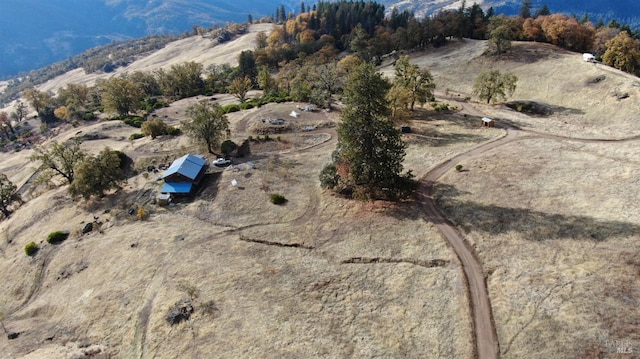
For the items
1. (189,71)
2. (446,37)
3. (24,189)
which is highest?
(446,37)

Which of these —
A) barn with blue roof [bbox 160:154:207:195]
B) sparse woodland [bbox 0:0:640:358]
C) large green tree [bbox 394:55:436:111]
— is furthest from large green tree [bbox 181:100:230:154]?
large green tree [bbox 394:55:436:111]

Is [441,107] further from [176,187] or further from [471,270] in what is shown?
[176,187]

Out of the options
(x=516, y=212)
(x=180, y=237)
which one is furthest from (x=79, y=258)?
(x=516, y=212)

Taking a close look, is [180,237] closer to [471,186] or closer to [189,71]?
[471,186]

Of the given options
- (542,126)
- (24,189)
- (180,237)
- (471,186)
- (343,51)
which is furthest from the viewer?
(343,51)

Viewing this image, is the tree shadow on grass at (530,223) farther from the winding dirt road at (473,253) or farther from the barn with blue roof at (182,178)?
the barn with blue roof at (182,178)

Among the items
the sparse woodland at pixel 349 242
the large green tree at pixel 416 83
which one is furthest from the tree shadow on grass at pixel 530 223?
the large green tree at pixel 416 83

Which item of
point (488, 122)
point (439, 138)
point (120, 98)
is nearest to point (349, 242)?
point (439, 138)
